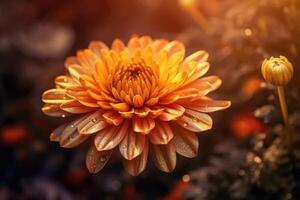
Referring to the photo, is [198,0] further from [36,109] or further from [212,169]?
[212,169]

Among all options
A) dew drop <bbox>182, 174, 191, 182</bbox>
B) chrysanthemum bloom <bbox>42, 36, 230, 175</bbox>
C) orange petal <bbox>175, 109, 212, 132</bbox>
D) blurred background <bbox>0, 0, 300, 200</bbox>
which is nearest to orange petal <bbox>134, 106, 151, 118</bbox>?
chrysanthemum bloom <bbox>42, 36, 230, 175</bbox>

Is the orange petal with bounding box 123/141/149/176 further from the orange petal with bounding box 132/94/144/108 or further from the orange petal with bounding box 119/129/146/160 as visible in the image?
the orange petal with bounding box 132/94/144/108

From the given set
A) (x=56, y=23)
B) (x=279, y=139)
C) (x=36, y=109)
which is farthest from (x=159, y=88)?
(x=56, y=23)

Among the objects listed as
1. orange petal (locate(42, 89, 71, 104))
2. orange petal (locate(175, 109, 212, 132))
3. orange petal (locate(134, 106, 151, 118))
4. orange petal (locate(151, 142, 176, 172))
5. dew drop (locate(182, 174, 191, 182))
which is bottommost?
dew drop (locate(182, 174, 191, 182))

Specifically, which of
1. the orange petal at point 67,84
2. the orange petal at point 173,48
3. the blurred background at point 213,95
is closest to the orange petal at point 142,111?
the orange petal at point 67,84

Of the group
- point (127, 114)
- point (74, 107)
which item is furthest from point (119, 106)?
point (74, 107)

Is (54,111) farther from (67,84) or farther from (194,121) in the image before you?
(194,121)
